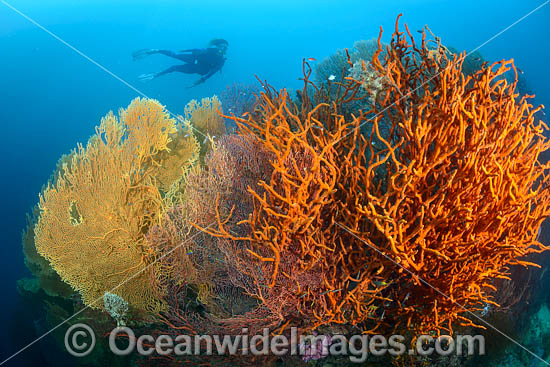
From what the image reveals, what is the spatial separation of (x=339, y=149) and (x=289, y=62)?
4058 cm

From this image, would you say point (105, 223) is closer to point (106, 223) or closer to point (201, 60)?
point (106, 223)

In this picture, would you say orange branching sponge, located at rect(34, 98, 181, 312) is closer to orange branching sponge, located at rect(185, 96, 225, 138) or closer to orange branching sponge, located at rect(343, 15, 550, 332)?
orange branching sponge, located at rect(185, 96, 225, 138)

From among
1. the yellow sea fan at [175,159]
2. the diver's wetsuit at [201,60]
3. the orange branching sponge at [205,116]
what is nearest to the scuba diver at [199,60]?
the diver's wetsuit at [201,60]

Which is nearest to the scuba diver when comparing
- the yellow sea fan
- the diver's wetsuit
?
the diver's wetsuit

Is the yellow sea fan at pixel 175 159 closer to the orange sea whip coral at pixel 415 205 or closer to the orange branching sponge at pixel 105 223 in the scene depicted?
the orange branching sponge at pixel 105 223

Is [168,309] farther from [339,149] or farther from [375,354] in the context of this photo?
[339,149]

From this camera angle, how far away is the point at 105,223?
381 cm

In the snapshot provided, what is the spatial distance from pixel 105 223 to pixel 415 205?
3690 millimetres

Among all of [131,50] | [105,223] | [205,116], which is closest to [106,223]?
[105,223]

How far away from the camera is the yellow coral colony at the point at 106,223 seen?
3848 mm

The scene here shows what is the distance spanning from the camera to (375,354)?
292cm

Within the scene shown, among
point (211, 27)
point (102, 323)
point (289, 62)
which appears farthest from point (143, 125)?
point (211, 27)

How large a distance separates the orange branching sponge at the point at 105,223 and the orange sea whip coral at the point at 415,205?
6.73ft

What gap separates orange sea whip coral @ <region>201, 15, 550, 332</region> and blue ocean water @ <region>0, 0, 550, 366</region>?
4466 millimetres
